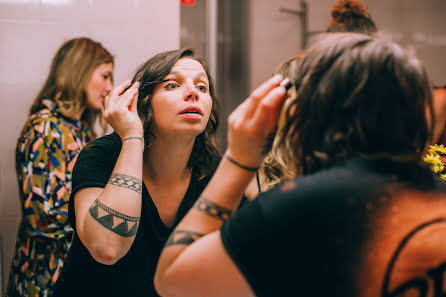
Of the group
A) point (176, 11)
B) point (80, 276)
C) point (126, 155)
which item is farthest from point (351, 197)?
point (176, 11)

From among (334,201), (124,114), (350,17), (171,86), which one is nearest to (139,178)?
(124,114)

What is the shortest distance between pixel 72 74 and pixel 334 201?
1.74 m

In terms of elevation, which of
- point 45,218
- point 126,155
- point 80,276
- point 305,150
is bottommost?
point 45,218

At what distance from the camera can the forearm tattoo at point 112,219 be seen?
39.3 inches

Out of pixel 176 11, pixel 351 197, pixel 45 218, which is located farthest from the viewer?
pixel 176 11

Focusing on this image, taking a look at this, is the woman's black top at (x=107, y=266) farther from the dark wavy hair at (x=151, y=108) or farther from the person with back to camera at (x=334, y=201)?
the person with back to camera at (x=334, y=201)

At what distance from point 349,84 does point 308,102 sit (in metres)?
0.07

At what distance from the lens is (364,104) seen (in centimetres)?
64

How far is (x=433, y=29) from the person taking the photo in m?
3.31

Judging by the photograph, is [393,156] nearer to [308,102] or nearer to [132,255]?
[308,102]

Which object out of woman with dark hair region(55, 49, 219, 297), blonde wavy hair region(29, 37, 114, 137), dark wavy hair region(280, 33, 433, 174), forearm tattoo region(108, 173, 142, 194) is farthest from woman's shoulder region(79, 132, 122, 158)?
blonde wavy hair region(29, 37, 114, 137)

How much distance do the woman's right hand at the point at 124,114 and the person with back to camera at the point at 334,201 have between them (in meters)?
0.44

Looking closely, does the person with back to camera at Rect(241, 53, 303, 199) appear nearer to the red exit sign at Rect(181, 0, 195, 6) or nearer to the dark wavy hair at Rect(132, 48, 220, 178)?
the dark wavy hair at Rect(132, 48, 220, 178)

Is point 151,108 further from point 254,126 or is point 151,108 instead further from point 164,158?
point 254,126
